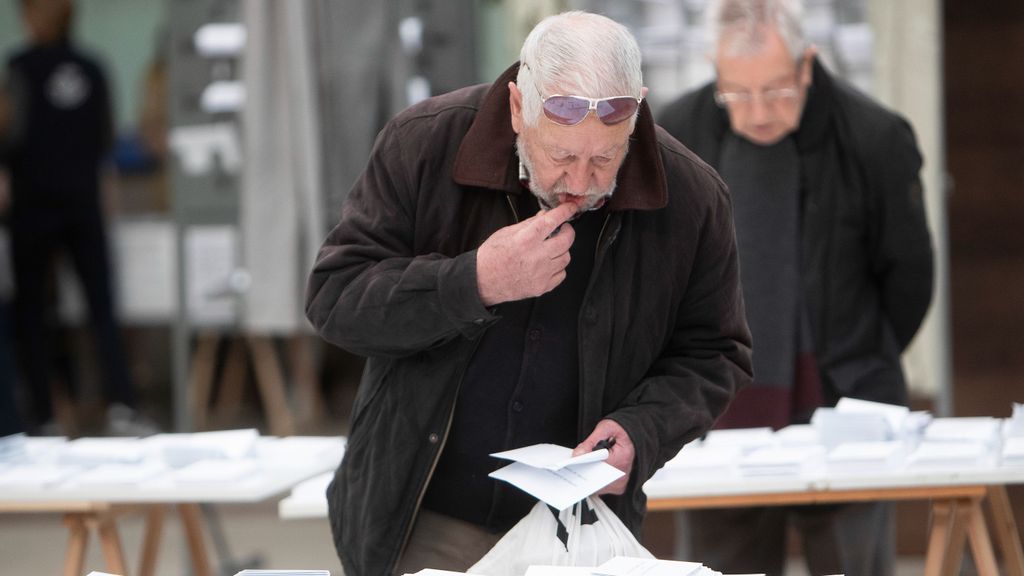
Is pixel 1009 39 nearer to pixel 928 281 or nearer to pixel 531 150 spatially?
pixel 928 281

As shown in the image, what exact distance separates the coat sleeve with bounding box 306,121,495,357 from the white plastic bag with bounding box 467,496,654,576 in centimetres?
35

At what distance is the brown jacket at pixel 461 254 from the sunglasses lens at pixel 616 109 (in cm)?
18

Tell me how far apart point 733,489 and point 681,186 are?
991 mm

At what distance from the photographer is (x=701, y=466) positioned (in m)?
3.34

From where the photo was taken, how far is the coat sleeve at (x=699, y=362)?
2465 millimetres

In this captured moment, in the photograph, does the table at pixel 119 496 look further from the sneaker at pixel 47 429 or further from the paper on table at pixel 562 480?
the sneaker at pixel 47 429

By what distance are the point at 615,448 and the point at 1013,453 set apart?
127 centimetres

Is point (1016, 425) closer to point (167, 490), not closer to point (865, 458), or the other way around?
point (865, 458)

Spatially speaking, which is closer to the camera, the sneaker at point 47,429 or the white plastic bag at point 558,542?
the white plastic bag at point 558,542

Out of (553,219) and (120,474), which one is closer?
(553,219)

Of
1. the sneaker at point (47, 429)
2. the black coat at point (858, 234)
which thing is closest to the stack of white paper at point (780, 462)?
the black coat at point (858, 234)

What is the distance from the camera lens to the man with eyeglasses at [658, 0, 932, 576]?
354cm

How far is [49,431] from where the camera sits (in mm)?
6754

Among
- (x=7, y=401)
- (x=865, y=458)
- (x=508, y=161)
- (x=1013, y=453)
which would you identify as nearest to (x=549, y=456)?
(x=508, y=161)
